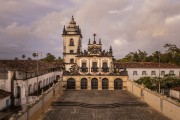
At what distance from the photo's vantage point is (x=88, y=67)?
5241cm

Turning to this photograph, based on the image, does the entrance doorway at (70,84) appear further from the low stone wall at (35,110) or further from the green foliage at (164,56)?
the green foliage at (164,56)

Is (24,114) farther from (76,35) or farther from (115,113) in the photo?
(76,35)

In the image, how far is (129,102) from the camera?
3369cm

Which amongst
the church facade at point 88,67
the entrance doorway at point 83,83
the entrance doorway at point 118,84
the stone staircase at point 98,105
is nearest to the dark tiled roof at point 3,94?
the stone staircase at point 98,105

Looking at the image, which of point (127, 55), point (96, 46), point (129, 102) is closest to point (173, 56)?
point (127, 55)

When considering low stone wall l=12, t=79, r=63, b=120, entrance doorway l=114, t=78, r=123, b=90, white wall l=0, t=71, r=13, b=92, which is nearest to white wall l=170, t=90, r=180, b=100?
entrance doorway l=114, t=78, r=123, b=90

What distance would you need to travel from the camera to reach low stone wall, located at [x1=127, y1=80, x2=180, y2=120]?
2288cm

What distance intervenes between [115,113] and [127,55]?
64.6 m

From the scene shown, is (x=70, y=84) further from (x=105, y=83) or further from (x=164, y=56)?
(x=164, y=56)

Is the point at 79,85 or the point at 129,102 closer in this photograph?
the point at 129,102

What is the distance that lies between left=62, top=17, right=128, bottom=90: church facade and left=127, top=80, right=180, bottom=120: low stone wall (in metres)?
11.1

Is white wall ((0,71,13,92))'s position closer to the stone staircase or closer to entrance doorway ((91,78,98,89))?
the stone staircase

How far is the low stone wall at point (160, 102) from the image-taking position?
Result: 22.9m

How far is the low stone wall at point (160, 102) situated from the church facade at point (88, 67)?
36.3 feet
